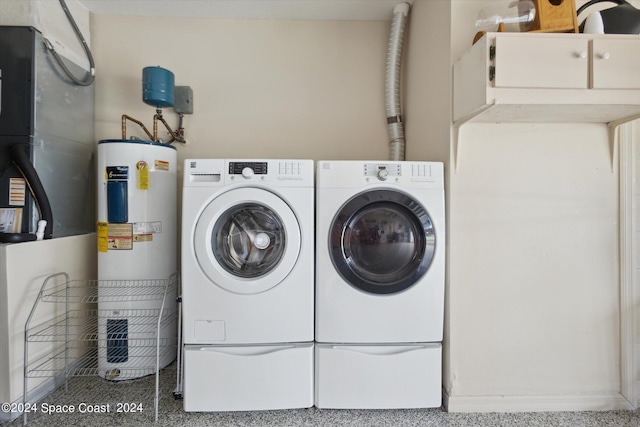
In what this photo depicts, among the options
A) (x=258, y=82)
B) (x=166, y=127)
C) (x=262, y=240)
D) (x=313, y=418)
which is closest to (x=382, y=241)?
(x=262, y=240)

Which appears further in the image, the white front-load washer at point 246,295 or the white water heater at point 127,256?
the white water heater at point 127,256

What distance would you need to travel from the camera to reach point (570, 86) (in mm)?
1125

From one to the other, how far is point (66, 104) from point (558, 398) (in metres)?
3.04

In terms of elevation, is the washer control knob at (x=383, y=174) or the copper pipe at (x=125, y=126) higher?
the copper pipe at (x=125, y=126)

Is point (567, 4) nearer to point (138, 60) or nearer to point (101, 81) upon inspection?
point (138, 60)

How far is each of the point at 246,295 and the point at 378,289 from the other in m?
0.60

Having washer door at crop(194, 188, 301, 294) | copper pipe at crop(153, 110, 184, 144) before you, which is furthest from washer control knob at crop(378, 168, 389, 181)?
copper pipe at crop(153, 110, 184, 144)

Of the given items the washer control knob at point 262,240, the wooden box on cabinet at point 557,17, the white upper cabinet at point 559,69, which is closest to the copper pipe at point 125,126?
the washer control knob at point 262,240

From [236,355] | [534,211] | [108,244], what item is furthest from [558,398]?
[108,244]

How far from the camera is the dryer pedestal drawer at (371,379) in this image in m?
1.35

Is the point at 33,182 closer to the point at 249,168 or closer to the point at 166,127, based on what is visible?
the point at 166,127

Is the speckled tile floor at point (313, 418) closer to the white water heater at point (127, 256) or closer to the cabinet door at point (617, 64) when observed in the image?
the white water heater at point (127, 256)

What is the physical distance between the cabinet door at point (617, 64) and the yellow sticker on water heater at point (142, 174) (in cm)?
205

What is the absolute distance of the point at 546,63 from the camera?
1126mm
